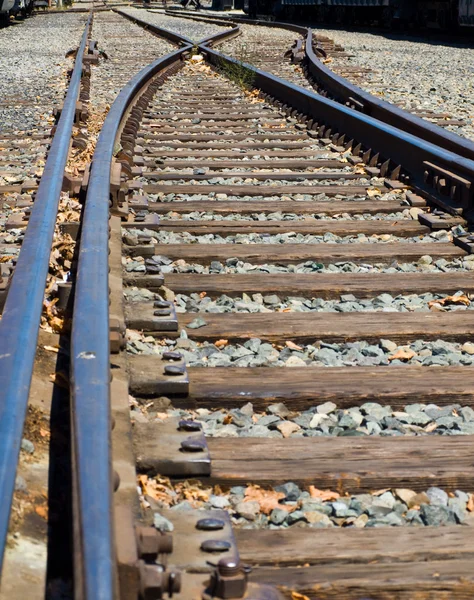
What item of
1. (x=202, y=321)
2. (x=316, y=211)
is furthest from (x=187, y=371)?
(x=316, y=211)

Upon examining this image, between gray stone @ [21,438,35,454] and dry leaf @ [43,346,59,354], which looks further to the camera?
dry leaf @ [43,346,59,354]

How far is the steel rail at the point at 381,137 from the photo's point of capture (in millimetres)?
5074

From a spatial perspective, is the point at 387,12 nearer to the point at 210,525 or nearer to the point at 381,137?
the point at 381,137

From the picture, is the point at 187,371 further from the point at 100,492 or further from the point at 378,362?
the point at 100,492

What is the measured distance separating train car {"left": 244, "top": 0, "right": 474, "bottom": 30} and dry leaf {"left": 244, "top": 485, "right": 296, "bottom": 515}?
15.9 m

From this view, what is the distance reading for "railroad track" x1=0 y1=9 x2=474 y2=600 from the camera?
190 cm

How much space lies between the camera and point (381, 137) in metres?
6.21

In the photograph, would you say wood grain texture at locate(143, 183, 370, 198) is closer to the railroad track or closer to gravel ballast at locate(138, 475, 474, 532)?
the railroad track

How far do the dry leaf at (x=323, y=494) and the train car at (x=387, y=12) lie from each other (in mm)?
15892

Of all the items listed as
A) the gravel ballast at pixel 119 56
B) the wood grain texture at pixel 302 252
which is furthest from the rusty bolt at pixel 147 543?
the gravel ballast at pixel 119 56

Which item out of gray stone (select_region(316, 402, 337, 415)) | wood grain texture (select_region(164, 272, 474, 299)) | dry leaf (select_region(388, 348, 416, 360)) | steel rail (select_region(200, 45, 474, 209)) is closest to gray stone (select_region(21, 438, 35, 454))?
gray stone (select_region(316, 402, 337, 415))

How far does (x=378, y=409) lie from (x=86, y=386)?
100 cm

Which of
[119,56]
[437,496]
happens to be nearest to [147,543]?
[437,496]

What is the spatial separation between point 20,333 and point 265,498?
2.51 ft
